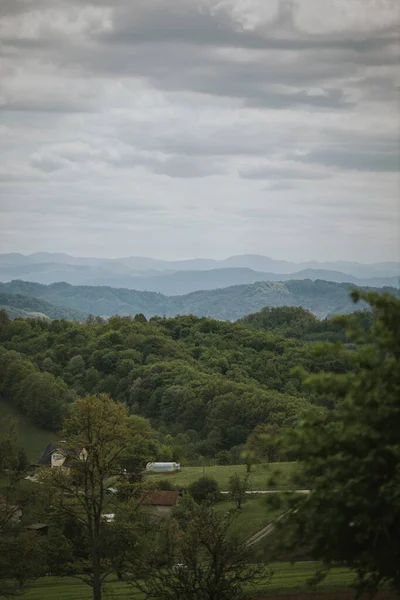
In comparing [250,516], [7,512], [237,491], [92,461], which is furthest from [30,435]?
[92,461]

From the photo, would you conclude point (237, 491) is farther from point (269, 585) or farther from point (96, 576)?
point (96, 576)

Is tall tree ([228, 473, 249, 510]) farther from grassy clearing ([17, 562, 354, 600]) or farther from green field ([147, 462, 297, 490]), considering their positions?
grassy clearing ([17, 562, 354, 600])

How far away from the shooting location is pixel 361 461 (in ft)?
34.7

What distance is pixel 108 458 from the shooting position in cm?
2492

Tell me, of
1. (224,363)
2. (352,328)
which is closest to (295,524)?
(352,328)

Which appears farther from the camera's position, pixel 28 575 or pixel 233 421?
pixel 233 421

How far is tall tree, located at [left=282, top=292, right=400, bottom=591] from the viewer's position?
10.6m

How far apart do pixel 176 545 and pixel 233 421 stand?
219 feet

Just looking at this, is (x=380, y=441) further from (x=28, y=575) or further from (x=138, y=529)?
(x=28, y=575)

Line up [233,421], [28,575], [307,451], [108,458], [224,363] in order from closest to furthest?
1. [307,451]
2. [108,458]
3. [28,575]
4. [233,421]
5. [224,363]

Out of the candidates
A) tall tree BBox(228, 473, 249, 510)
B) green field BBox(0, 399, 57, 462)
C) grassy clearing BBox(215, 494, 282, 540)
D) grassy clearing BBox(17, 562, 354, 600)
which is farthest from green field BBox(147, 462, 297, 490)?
green field BBox(0, 399, 57, 462)

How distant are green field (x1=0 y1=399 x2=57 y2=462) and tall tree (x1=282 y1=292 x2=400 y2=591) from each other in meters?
68.1

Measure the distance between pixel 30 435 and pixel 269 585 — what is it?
206 feet

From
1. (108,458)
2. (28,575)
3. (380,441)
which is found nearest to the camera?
(380,441)
